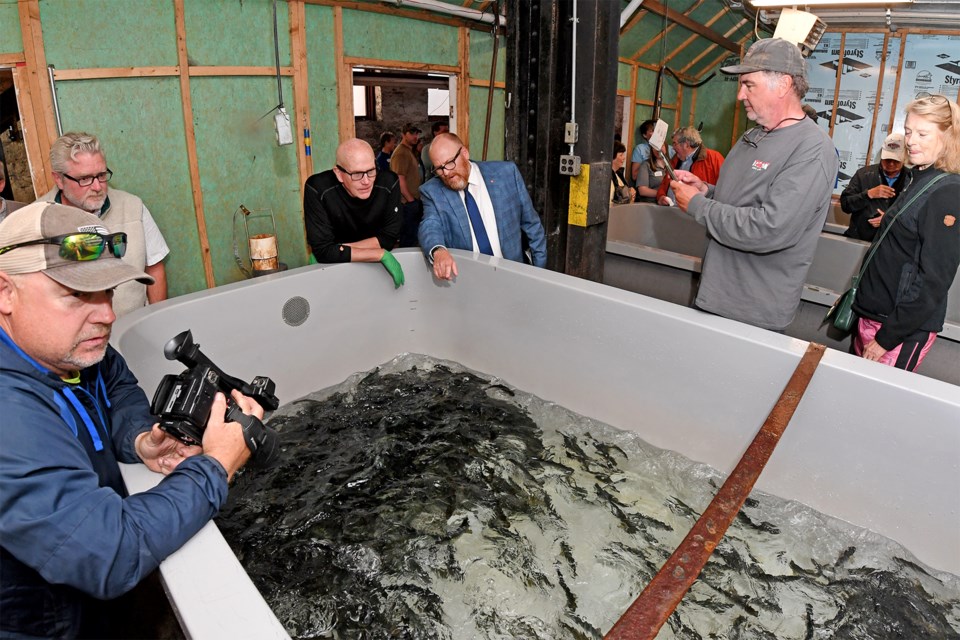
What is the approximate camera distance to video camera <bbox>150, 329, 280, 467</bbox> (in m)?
0.98

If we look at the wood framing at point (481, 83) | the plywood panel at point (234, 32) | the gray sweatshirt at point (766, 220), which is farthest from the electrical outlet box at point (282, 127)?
the gray sweatshirt at point (766, 220)

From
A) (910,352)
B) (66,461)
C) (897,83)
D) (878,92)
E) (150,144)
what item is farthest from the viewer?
(878,92)

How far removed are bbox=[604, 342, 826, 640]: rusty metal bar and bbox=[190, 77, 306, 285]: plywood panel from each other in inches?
138

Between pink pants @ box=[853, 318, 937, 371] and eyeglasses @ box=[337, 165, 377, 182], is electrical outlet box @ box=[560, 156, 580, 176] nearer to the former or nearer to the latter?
eyeglasses @ box=[337, 165, 377, 182]

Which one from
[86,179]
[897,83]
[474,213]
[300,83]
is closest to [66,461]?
[86,179]

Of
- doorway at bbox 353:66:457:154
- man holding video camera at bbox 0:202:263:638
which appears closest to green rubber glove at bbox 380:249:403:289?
man holding video camera at bbox 0:202:263:638

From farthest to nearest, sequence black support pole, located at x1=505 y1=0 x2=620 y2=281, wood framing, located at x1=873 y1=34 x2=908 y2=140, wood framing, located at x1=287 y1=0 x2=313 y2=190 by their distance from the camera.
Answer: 1. wood framing, located at x1=873 y1=34 x2=908 y2=140
2. wood framing, located at x1=287 y1=0 x2=313 y2=190
3. black support pole, located at x1=505 y1=0 x2=620 y2=281

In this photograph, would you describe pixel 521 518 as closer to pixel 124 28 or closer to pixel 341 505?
pixel 341 505

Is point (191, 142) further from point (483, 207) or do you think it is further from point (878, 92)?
point (878, 92)

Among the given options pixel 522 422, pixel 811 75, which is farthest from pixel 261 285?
pixel 811 75

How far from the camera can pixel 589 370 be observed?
2.12m

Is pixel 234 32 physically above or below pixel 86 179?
above

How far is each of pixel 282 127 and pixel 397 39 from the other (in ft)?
4.46

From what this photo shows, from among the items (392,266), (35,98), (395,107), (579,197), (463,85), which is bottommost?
(392,266)
